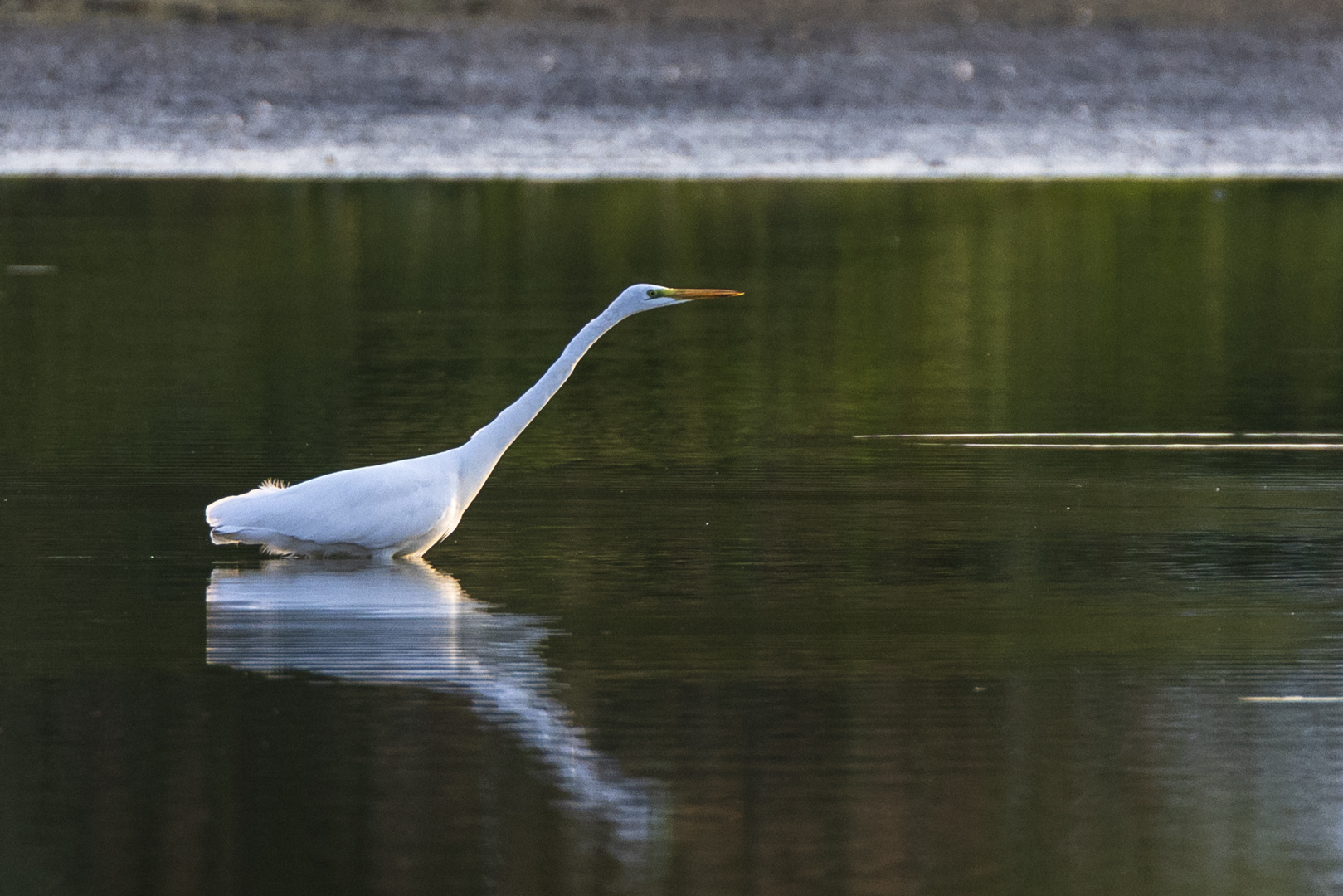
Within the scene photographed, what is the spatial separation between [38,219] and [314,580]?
588 inches

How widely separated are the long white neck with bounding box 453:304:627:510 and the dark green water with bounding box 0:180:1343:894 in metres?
0.27

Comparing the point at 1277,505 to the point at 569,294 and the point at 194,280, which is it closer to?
the point at 569,294

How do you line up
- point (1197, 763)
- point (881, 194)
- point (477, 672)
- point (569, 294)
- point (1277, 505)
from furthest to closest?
point (881, 194) → point (569, 294) → point (1277, 505) → point (477, 672) → point (1197, 763)

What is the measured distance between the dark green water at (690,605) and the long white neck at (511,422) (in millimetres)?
274

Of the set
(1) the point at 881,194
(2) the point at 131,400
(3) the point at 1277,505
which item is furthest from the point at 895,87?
(3) the point at 1277,505

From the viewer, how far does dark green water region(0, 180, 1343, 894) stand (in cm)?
586

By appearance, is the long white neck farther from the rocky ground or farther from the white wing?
the rocky ground

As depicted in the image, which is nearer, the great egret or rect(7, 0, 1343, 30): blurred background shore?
the great egret

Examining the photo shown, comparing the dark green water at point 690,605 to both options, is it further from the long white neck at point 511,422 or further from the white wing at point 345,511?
the long white neck at point 511,422

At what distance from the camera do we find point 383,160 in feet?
89.5

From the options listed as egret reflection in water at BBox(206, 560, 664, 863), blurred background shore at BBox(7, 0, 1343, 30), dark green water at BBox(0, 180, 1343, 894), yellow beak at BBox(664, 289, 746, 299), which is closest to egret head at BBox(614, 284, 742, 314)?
yellow beak at BBox(664, 289, 746, 299)

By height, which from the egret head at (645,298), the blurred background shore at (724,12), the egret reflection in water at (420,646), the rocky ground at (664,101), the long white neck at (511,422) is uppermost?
the blurred background shore at (724,12)

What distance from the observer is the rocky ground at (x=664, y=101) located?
90.2 feet

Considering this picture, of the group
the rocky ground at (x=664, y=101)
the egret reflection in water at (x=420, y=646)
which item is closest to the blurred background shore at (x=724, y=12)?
Result: the rocky ground at (x=664, y=101)
